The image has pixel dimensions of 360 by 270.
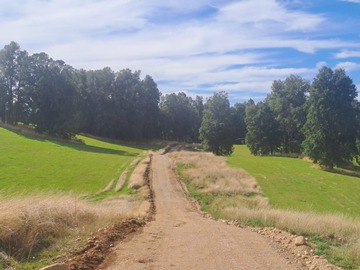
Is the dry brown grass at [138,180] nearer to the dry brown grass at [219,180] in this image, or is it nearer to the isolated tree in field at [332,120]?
the dry brown grass at [219,180]

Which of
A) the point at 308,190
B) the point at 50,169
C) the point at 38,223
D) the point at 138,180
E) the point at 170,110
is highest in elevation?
the point at 170,110

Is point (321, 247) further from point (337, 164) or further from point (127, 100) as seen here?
point (127, 100)

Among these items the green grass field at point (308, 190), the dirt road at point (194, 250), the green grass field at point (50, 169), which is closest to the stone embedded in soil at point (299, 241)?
the dirt road at point (194, 250)

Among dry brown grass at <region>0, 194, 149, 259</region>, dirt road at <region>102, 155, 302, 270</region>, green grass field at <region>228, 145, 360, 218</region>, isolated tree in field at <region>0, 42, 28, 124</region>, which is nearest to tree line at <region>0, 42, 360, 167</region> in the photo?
isolated tree in field at <region>0, 42, 28, 124</region>

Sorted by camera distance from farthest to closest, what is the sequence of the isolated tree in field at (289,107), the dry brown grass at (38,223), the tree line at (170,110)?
the isolated tree in field at (289,107), the tree line at (170,110), the dry brown grass at (38,223)

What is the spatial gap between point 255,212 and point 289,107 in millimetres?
75867

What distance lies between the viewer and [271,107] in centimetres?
9656

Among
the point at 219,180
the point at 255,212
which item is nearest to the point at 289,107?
the point at 219,180

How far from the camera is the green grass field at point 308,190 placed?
31881 mm

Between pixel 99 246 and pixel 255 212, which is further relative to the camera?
pixel 255 212

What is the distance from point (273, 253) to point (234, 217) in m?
8.74

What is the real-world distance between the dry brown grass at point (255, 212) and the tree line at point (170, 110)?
23166mm

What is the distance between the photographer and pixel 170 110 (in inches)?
5202

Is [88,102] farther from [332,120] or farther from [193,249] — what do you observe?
[193,249]
